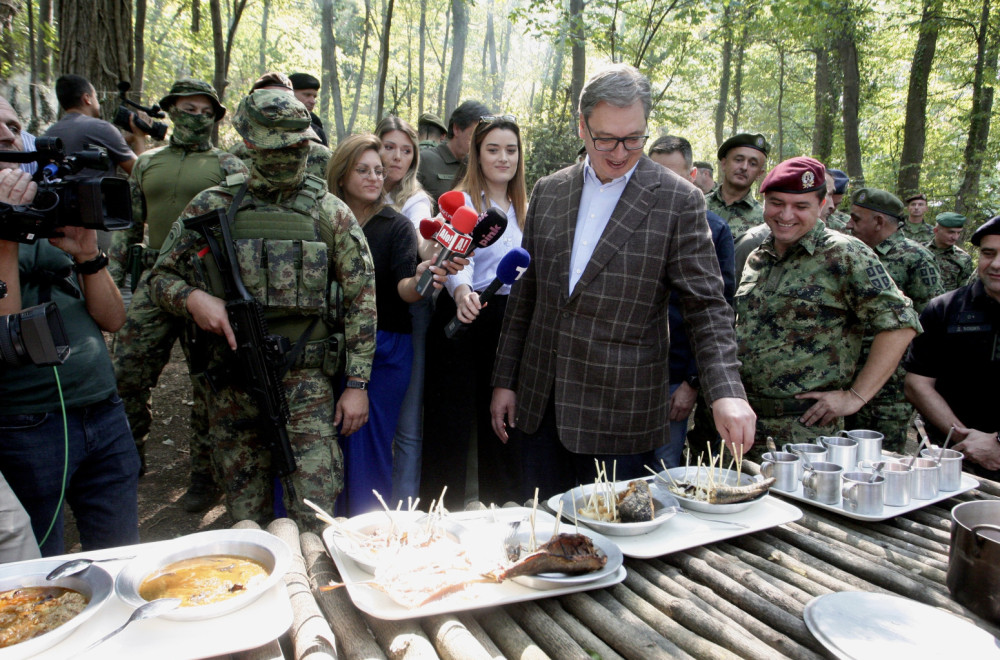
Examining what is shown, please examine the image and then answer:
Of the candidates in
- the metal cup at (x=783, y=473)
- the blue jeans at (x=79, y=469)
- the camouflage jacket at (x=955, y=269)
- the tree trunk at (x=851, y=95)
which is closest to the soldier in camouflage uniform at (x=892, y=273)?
the metal cup at (x=783, y=473)

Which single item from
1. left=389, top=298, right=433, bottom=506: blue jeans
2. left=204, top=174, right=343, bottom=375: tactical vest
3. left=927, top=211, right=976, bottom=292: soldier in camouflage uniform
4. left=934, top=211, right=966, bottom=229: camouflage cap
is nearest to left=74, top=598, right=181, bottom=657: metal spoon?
left=204, top=174, right=343, bottom=375: tactical vest

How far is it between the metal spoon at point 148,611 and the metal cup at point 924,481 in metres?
2.34

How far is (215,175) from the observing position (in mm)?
4324

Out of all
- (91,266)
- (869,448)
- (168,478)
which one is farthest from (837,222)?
(168,478)

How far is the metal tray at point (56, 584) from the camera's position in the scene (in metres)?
1.24

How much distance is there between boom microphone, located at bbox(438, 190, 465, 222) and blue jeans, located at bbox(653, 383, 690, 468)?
1663 millimetres

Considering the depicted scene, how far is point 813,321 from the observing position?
11.0ft

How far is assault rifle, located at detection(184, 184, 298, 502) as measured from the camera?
2941mm

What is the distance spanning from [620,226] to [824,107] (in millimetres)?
16155

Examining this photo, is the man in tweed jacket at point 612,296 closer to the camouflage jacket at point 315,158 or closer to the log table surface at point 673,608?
the log table surface at point 673,608

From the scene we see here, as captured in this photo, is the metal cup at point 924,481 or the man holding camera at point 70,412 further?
the man holding camera at point 70,412

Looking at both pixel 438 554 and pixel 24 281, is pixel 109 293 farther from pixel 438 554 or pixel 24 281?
pixel 438 554

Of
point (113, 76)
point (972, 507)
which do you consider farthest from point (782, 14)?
point (972, 507)

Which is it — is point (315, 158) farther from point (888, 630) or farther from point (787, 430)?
point (888, 630)
